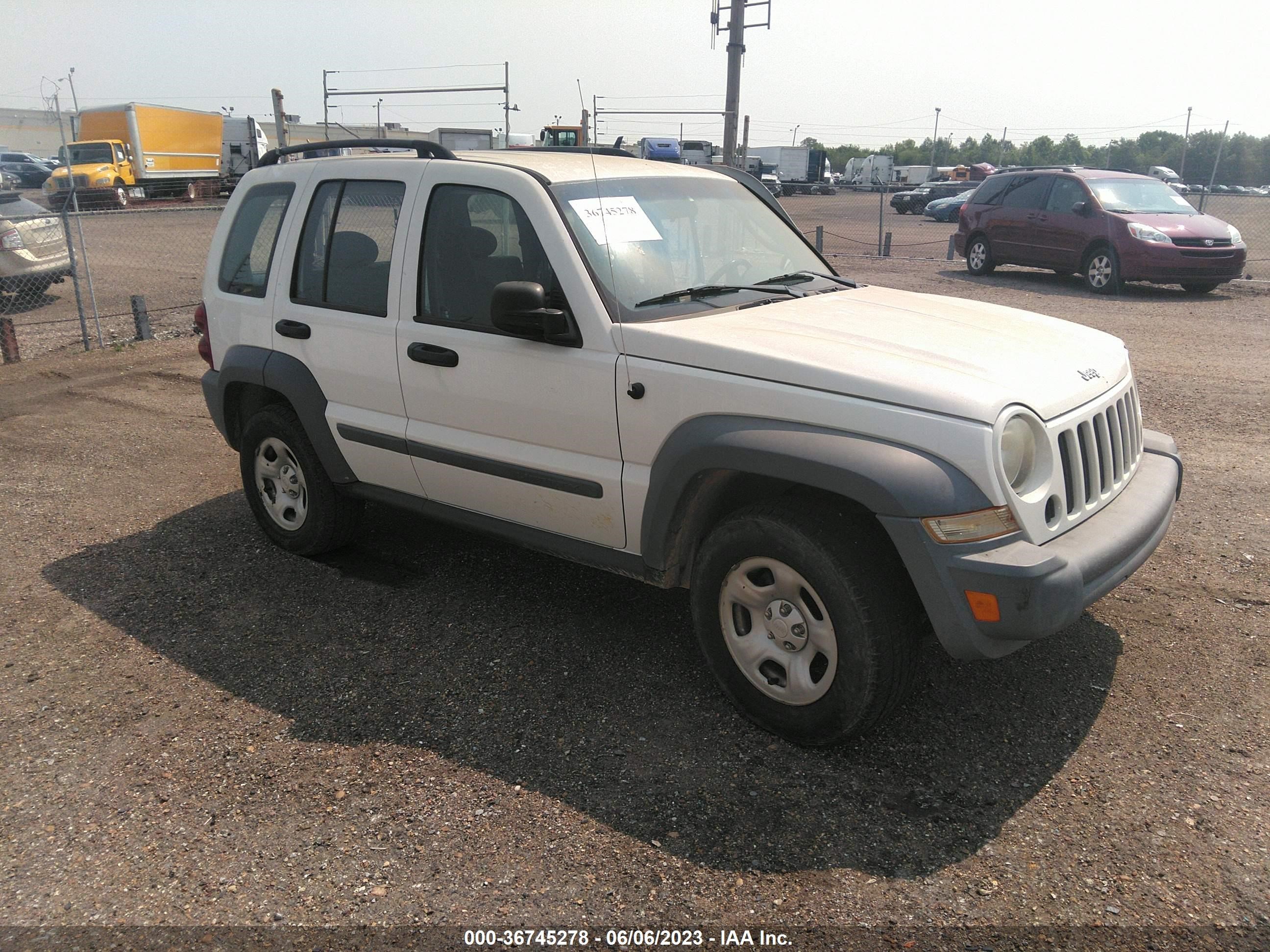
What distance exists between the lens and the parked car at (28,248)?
1177cm

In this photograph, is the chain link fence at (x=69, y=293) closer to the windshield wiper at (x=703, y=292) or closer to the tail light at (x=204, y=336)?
the tail light at (x=204, y=336)

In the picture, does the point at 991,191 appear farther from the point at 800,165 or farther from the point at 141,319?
the point at 800,165

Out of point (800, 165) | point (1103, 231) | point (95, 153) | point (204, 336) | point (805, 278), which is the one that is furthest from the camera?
point (800, 165)

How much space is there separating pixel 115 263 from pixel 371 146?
16506 millimetres

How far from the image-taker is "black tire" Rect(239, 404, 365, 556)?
491 centimetres

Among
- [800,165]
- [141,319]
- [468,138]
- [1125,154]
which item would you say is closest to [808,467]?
[141,319]

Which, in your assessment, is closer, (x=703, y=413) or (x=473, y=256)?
(x=703, y=413)

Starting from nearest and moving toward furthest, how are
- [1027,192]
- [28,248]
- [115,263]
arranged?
[28,248]
[1027,192]
[115,263]

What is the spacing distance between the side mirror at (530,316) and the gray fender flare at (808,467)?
1.95 ft

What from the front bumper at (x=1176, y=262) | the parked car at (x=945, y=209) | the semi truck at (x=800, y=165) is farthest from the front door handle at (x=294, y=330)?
the semi truck at (x=800, y=165)

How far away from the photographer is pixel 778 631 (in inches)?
132

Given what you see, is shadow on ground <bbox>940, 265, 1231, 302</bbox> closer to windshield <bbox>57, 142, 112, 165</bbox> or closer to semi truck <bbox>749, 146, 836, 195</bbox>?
windshield <bbox>57, 142, 112, 165</bbox>

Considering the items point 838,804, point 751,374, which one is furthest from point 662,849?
point 751,374

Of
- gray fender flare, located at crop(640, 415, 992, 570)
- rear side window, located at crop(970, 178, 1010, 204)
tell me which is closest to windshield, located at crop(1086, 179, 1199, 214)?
rear side window, located at crop(970, 178, 1010, 204)
